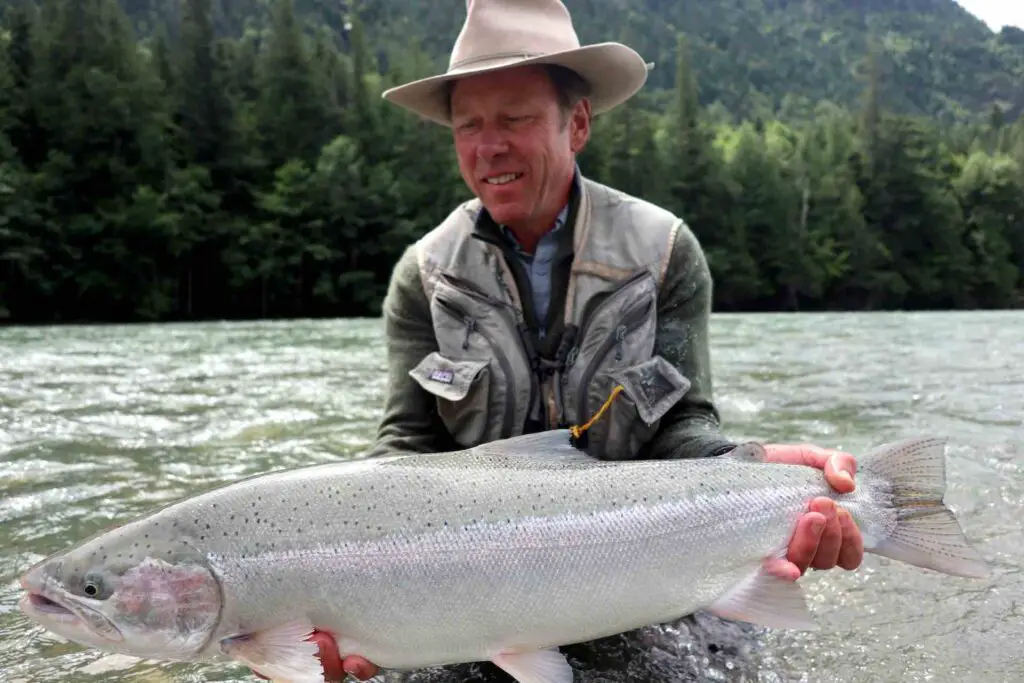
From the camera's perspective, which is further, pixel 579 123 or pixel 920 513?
pixel 579 123

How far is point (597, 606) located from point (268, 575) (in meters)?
0.78

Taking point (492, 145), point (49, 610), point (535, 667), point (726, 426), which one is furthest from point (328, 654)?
point (726, 426)

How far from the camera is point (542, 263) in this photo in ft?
10.2

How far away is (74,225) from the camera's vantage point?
29.0 meters

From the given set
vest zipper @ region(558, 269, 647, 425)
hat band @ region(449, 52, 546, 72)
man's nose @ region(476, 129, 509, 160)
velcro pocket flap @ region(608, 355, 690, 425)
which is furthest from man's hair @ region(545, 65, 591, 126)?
velcro pocket flap @ region(608, 355, 690, 425)

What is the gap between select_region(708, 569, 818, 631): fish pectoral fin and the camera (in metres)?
2.22

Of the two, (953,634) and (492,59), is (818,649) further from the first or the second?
(492,59)

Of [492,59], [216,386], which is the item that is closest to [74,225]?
[216,386]

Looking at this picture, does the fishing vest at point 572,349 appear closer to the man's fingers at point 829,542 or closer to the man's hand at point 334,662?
the man's fingers at point 829,542

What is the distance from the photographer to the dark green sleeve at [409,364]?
3.08 metres

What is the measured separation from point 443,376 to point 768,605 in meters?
1.28

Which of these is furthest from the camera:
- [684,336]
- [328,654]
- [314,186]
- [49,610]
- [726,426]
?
[314,186]

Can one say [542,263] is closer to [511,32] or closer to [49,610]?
[511,32]

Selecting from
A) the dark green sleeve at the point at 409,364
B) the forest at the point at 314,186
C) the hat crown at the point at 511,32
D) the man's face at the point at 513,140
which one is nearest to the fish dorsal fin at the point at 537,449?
the dark green sleeve at the point at 409,364
